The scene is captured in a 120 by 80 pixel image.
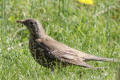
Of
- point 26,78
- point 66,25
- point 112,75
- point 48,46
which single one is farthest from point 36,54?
point 66,25

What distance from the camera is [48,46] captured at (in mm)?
6598

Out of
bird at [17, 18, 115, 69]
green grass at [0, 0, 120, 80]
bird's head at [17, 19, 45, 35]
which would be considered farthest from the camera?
bird's head at [17, 19, 45, 35]

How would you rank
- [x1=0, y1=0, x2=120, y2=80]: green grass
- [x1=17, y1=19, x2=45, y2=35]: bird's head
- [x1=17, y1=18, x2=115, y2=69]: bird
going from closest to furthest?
[x1=0, y1=0, x2=120, y2=80]: green grass, [x1=17, y1=18, x2=115, y2=69]: bird, [x1=17, y1=19, x2=45, y2=35]: bird's head

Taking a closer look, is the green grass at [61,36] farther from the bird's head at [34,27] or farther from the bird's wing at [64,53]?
the bird's head at [34,27]

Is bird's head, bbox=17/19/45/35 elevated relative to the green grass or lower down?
elevated

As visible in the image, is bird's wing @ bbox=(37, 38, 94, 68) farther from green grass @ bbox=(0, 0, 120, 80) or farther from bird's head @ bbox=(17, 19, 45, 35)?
bird's head @ bbox=(17, 19, 45, 35)

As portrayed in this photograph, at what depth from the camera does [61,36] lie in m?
7.94

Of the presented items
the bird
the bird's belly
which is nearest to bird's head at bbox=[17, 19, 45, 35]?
the bird

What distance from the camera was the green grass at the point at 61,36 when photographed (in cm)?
606

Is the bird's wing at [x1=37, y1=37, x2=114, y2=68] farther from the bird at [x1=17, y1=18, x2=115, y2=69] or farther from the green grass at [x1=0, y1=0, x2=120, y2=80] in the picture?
the green grass at [x1=0, y1=0, x2=120, y2=80]

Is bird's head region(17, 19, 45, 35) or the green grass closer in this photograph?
the green grass

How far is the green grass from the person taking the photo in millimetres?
6062

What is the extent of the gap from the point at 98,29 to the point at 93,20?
26 centimetres

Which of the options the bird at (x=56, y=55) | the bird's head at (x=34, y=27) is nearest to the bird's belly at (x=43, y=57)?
the bird at (x=56, y=55)
